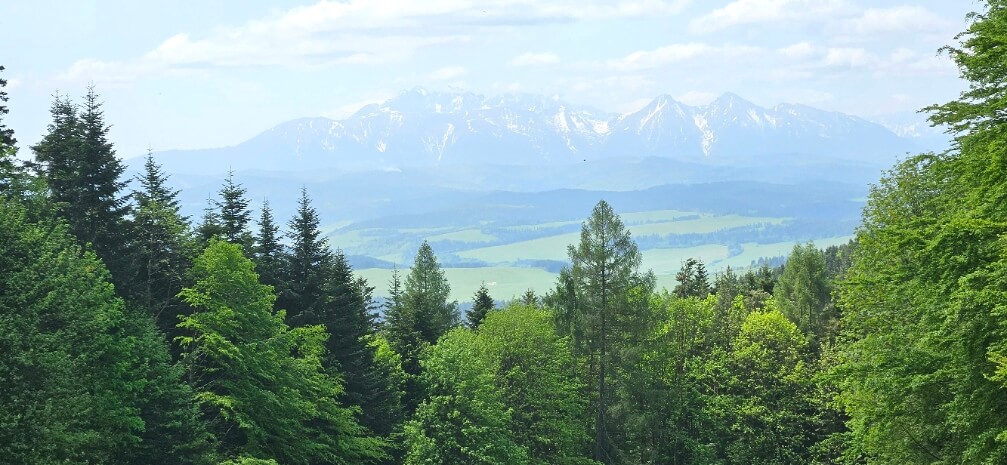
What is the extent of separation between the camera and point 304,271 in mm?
40125

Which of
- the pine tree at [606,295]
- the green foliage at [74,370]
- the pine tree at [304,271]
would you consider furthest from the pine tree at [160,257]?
the pine tree at [606,295]

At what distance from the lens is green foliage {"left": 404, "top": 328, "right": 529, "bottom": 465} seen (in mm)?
37562

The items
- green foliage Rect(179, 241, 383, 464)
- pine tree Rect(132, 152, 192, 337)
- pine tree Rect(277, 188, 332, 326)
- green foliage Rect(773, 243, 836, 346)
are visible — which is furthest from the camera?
green foliage Rect(773, 243, 836, 346)

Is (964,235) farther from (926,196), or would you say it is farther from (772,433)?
(772,433)

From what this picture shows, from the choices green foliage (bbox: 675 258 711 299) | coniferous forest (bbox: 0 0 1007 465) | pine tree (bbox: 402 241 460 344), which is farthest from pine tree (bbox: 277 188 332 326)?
green foliage (bbox: 675 258 711 299)

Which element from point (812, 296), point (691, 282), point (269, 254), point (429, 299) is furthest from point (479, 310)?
point (269, 254)

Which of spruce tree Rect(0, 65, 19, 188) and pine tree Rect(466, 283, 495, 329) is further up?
spruce tree Rect(0, 65, 19, 188)

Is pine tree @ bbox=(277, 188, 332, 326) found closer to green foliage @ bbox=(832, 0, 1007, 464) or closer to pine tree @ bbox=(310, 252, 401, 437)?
pine tree @ bbox=(310, 252, 401, 437)

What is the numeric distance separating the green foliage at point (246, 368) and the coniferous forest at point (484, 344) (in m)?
0.12

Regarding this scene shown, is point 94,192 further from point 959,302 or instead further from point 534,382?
point 959,302

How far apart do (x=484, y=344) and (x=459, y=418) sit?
5.80 m

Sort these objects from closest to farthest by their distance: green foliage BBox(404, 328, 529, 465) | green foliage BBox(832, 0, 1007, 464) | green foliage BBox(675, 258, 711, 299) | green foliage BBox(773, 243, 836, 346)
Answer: green foliage BBox(832, 0, 1007, 464) → green foliage BBox(404, 328, 529, 465) → green foliage BBox(773, 243, 836, 346) → green foliage BBox(675, 258, 711, 299)

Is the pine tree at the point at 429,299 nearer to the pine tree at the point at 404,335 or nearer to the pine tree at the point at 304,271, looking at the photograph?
the pine tree at the point at 404,335

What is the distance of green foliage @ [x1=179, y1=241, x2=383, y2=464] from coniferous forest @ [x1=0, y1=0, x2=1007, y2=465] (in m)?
0.12
